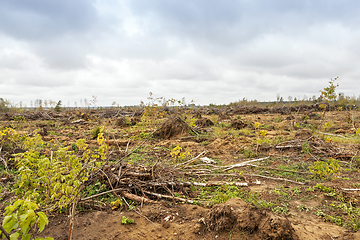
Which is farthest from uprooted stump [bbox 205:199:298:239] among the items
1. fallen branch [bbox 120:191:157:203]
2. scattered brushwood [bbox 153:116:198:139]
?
scattered brushwood [bbox 153:116:198:139]

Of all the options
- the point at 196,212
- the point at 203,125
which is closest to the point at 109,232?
the point at 196,212

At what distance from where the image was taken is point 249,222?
8.83ft

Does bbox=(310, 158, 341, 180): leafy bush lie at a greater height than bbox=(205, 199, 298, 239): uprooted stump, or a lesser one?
greater

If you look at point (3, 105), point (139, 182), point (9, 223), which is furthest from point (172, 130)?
point (3, 105)

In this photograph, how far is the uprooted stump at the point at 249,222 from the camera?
8.33 ft

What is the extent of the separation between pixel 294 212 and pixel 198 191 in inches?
64.8

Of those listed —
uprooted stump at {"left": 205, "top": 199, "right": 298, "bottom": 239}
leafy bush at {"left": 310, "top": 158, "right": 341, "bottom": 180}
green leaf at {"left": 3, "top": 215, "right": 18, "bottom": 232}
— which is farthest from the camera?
leafy bush at {"left": 310, "top": 158, "right": 341, "bottom": 180}

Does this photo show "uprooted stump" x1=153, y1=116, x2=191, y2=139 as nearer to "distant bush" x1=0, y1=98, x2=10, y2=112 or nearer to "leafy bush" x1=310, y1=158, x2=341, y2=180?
"leafy bush" x1=310, y1=158, x2=341, y2=180

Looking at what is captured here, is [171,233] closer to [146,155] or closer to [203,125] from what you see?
[146,155]

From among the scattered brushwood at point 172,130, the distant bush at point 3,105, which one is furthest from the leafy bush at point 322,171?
the distant bush at point 3,105

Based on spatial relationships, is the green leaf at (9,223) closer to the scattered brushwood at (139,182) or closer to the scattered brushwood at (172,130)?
the scattered brushwood at (139,182)

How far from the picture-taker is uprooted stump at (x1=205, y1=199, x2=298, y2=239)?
2.54 m

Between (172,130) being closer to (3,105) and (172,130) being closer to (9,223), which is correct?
(9,223)

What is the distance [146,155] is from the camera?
6555mm
